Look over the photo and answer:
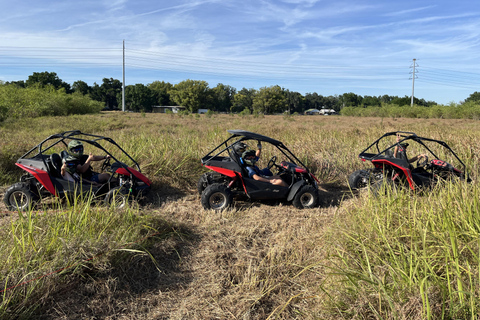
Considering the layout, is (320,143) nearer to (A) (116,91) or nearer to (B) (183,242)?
(B) (183,242)

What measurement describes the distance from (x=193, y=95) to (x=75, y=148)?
258 feet

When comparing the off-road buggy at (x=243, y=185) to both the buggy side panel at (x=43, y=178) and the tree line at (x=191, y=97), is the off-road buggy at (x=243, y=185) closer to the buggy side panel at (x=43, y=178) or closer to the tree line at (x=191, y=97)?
the buggy side panel at (x=43, y=178)

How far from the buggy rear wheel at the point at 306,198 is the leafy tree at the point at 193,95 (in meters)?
76.2

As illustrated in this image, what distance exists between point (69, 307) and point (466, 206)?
4.11 m

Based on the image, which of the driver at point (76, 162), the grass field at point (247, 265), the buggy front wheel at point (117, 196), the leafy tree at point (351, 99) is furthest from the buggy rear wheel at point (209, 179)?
the leafy tree at point (351, 99)

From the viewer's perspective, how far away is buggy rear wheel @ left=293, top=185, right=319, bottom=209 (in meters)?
6.07

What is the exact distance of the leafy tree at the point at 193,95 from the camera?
82.4 metres

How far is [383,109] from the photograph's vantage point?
4862cm

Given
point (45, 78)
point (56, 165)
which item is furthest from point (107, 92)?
point (56, 165)

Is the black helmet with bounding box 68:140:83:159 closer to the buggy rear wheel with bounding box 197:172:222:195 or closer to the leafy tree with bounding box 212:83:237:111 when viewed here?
the buggy rear wheel with bounding box 197:172:222:195

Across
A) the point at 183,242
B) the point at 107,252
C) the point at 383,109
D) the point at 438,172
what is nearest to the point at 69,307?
the point at 107,252

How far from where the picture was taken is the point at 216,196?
19.5 feet

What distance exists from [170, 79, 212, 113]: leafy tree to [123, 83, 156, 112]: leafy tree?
6.26 m

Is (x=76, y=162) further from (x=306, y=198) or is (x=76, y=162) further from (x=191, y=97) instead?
(x=191, y=97)
